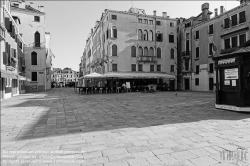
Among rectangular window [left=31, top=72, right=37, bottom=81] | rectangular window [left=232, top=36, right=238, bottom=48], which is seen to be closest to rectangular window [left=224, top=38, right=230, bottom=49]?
rectangular window [left=232, top=36, right=238, bottom=48]

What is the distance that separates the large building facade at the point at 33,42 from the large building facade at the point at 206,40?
80.7 feet

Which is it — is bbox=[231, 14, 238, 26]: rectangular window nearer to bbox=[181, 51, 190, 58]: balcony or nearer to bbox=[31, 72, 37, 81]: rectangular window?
bbox=[181, 51, 190, 58]: balcony

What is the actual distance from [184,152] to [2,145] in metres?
4.03

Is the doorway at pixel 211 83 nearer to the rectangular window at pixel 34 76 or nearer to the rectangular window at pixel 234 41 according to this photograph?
the rectangular window at pixel 234 41

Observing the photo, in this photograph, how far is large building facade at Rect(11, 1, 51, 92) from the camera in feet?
91.2

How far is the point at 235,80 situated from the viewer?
730cm

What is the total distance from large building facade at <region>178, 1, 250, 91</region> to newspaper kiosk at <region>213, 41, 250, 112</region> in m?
11.7

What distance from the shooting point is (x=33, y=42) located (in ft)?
93.1

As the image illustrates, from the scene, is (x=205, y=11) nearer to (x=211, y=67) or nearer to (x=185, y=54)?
(x=185, y=54)

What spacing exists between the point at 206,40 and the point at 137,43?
35.1 ft

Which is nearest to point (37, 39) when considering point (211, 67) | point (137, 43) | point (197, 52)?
point (137, 43)

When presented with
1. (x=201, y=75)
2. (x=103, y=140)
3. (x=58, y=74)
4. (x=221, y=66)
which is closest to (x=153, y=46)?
(x=201, y=75)

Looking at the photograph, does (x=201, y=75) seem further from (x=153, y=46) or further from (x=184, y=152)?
(x=184, y=152)

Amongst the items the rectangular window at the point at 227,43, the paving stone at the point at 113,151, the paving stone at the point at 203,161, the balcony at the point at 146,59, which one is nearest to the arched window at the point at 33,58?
the balcony at the point at 146,59
